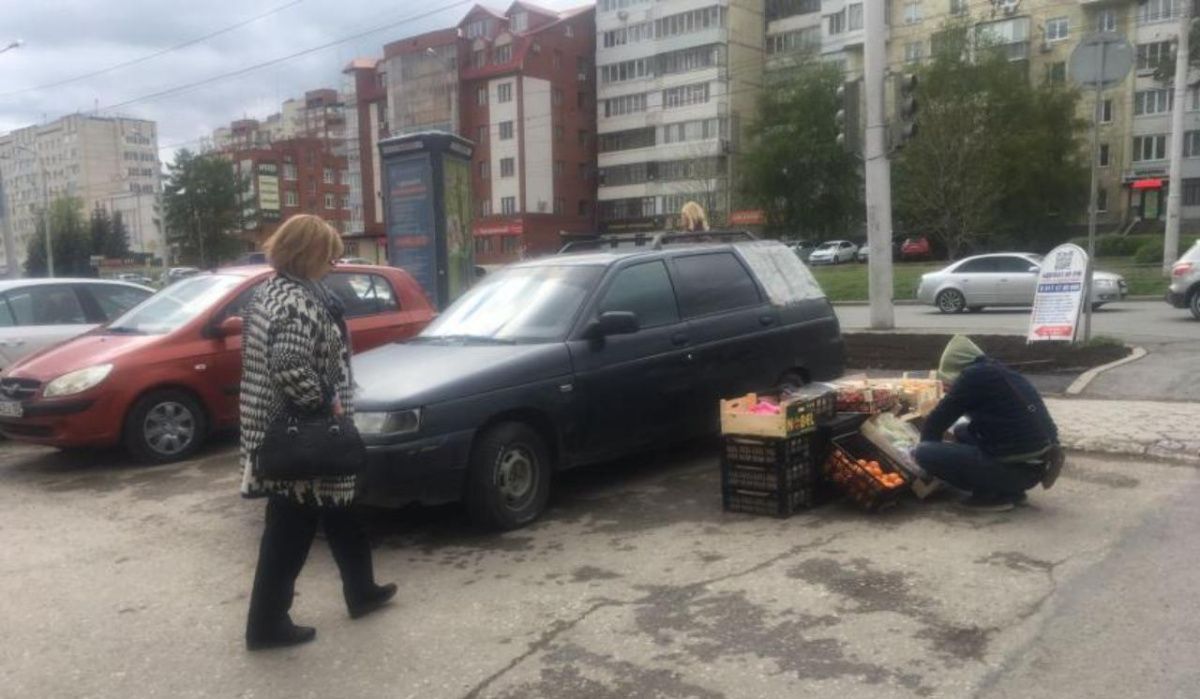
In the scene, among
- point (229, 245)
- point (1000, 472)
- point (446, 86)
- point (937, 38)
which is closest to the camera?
point (1000, 472)

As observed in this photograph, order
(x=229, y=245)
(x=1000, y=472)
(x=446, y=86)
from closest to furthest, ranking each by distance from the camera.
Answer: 1. (x=1000, y=472)
2. (x=446, y=86)
3. (x=229, y=245)

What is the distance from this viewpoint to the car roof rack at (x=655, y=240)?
24.6 ft

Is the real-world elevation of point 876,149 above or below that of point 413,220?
above

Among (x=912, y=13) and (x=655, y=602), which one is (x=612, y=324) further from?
(x=912, y=13)

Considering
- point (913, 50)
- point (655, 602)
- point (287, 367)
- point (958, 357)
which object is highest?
point (913, 50)

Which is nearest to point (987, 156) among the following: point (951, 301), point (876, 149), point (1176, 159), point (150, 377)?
point (1176, 159)

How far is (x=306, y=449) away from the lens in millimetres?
3928

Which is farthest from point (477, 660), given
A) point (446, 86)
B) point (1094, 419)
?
point (446, 86)

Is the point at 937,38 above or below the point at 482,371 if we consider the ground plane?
above

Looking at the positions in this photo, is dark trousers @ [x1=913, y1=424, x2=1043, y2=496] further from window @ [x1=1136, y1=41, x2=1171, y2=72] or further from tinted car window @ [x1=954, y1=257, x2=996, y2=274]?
window @ [x1=1136, y1=41, x2=1171, y2=72]

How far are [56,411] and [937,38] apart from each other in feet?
169

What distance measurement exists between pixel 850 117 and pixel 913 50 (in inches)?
2165

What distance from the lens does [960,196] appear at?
39844 mm

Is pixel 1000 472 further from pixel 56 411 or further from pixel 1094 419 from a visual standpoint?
pixel 56 411
